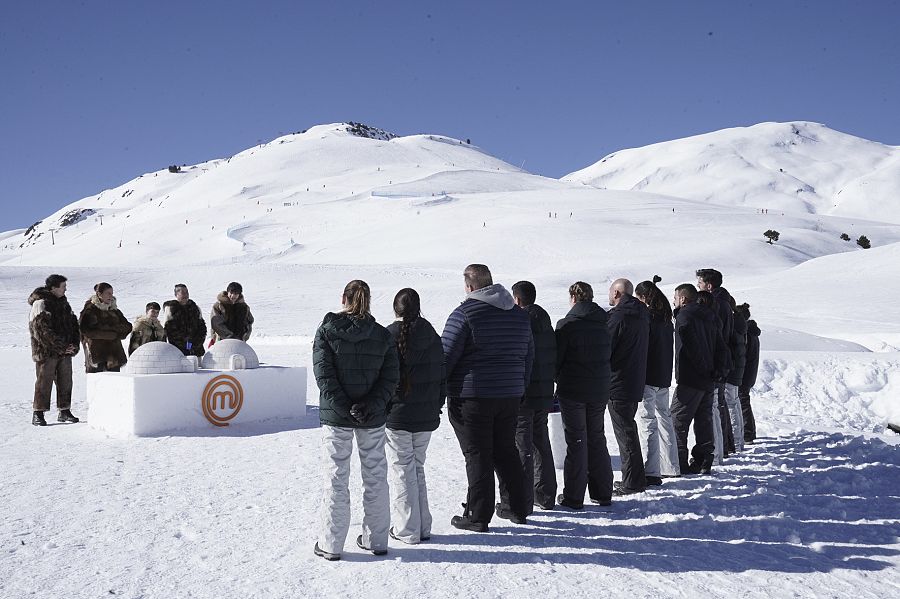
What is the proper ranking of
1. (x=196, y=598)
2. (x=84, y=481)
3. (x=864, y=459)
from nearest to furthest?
1. (x=196, y=598)
2. (x=84, y=481)
3. (x=864, y=459)

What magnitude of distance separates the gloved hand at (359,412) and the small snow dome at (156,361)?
199 inches

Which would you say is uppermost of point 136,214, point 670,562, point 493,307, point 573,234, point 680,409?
point 136,214

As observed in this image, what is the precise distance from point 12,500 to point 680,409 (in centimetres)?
582

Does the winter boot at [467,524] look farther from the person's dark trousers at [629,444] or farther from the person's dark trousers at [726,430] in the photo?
the person's dark trousers at [726,430]

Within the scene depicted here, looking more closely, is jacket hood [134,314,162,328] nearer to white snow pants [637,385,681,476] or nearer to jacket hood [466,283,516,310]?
jacket hood [466,283,516,310]

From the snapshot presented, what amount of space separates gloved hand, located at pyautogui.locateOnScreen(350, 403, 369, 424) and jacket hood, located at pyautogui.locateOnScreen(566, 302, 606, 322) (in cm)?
214

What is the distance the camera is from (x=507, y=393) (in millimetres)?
5184

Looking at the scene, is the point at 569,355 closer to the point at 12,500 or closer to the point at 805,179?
the point at 12,500

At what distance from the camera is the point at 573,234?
5334 cm

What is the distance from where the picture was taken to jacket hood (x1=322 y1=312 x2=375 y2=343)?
4535 mm

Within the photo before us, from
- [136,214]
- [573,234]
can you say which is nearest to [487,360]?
[573,234]

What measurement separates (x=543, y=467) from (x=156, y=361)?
5.08 meters

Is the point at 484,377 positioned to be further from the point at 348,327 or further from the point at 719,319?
the point at 719,319

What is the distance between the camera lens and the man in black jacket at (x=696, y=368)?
681 centimetres
